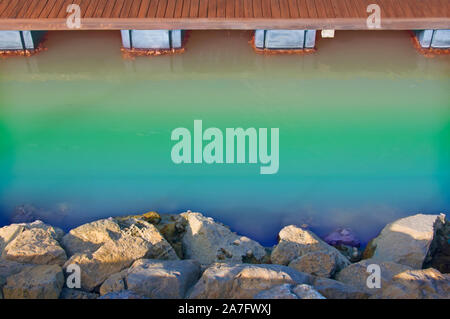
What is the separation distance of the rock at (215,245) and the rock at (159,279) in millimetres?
1130

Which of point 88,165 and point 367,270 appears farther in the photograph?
point 88,165

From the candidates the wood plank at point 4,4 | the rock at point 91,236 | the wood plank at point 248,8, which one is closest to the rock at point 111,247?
the rock at point 91,236

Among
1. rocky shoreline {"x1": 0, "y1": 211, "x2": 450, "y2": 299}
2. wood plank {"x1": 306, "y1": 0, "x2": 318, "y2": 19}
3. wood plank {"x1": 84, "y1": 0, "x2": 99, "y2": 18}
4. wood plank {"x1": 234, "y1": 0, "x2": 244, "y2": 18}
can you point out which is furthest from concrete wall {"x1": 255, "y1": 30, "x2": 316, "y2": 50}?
rocky shoreline {"x1": 0, "y1": 211, "x2": 450, "y2": 299}

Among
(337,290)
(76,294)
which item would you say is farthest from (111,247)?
(337,290)

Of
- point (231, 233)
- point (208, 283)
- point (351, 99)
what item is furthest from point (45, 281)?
point (351, 99)

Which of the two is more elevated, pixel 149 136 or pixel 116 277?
pixel 149 136

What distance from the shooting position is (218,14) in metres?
11.7

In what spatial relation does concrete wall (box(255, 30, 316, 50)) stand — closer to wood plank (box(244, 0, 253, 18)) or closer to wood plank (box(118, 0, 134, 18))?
wood plank (box(244, 0, 253, 18))

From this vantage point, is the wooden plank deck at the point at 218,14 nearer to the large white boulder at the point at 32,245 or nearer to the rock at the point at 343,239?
the rock at the point at 343,239

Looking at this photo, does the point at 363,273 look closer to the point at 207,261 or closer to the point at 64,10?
the point at 207,261

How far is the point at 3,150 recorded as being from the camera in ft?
31.6

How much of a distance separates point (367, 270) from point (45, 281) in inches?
163

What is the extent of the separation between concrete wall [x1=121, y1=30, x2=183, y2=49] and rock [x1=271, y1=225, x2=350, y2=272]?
668 cm

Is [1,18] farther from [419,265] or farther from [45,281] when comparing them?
[419,265]
